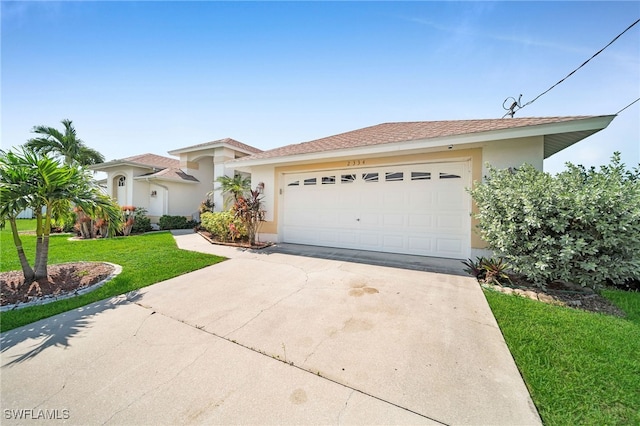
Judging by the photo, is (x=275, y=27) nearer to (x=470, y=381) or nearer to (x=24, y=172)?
(x=24, y=172)

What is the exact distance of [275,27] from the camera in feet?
22.6

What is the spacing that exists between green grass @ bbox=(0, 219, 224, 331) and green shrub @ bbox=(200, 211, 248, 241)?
1.99 meters

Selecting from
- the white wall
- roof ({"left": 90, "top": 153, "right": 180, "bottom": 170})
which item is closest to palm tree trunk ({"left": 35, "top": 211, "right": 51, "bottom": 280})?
the white wall

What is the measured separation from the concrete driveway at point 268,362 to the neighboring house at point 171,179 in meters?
12.0

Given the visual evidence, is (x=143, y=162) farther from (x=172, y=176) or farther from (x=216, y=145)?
(x=216, y=145)

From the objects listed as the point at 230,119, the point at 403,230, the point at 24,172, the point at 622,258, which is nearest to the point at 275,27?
the point at 230,119

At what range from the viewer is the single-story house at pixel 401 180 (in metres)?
5.56

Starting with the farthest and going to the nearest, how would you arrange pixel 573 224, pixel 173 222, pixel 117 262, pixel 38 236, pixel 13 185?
1. pixel 173 222
2. pixel 117 262
3. pixel 38 236
4. pixel 573 224
5. pixel 13 185

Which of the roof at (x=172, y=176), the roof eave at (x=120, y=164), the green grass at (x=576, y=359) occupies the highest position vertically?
the roof eave at (x=120, y=164)

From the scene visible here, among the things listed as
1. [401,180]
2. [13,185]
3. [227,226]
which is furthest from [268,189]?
[13,185]

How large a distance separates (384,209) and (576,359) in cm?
537

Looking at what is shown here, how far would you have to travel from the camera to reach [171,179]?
1440 centimetres

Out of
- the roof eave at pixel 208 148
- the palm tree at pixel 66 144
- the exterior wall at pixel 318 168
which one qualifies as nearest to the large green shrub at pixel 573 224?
the exterior wall at pixel 318 168

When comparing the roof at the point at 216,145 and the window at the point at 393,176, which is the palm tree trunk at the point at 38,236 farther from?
the roof at the point at 216,145
